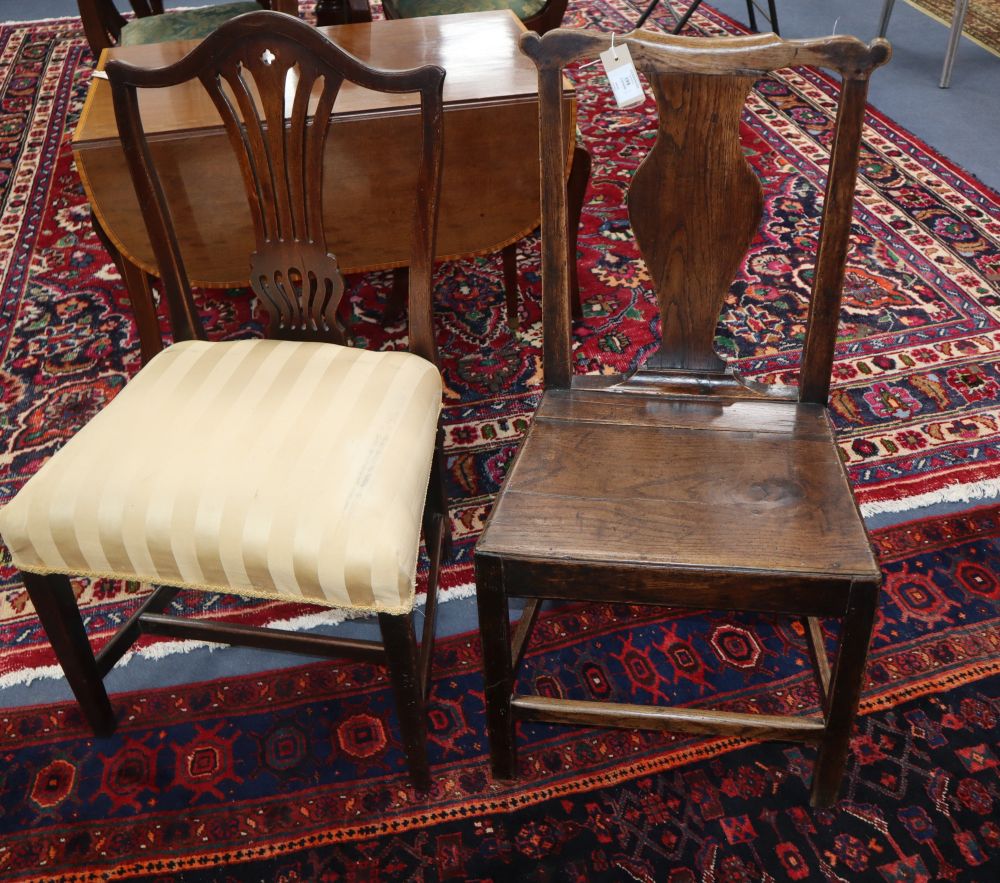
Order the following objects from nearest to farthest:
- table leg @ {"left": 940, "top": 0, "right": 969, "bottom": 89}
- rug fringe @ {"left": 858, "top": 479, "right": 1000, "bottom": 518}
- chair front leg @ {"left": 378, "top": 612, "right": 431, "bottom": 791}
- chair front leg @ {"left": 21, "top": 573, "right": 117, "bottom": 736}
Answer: chair front leg @ {"left": 378, "top": 612, "right": 431, "bottom": 791}
chair front leg @ {"left": 21, "top": 573, "right": 117, "bottom": 736}
rug fringe @ {"left": 858, "top": 479, "right": 1000, "bottom": 518}
table leg @ {"left": 940, "top": 0, "right": 969, "bottom": 89}

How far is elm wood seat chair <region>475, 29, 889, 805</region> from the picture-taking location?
115cm

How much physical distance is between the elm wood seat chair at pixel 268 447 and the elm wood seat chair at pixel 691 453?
0.16m

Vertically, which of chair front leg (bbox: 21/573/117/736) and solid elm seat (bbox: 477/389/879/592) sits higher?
solid elm seat (bbox: 477/389/879/592)

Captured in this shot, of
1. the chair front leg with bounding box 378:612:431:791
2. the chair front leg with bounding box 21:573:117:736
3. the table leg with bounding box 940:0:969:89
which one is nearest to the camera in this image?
the chair front leg with bounding box 378:612:431:791

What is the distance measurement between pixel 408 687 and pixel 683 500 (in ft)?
1.52

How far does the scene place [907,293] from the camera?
2480 millimetres

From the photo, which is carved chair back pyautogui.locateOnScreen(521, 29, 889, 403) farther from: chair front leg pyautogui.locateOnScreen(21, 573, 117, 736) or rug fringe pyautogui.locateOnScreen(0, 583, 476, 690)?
chair front leg pyautogui.locateOnScreen(21, 573, 117, 736)

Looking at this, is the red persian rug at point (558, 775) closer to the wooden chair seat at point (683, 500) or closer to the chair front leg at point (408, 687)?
the chair front leg at point (408, 687)

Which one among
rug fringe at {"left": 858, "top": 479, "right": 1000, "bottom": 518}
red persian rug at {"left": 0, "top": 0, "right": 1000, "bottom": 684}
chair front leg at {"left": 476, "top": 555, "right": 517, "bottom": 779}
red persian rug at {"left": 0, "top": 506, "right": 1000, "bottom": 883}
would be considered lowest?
red persian rug at {"left": 0, "top": 506, "right": 1000, "bottom": 883}

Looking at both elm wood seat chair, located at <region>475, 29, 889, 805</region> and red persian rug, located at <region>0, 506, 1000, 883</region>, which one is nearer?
elm wood seat chair, located at <region>475, 29, 889, 805</region>

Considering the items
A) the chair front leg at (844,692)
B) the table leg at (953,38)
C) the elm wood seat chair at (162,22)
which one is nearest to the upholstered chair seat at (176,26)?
the elm wood seat chair at (162,22)

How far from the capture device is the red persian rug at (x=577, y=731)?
4.47 ft

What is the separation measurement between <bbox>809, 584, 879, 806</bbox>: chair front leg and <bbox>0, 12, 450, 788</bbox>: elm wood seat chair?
56 centimetres

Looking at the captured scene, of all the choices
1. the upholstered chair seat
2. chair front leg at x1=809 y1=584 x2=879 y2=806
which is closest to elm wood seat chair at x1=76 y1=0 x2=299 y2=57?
the upholstered chair seat
